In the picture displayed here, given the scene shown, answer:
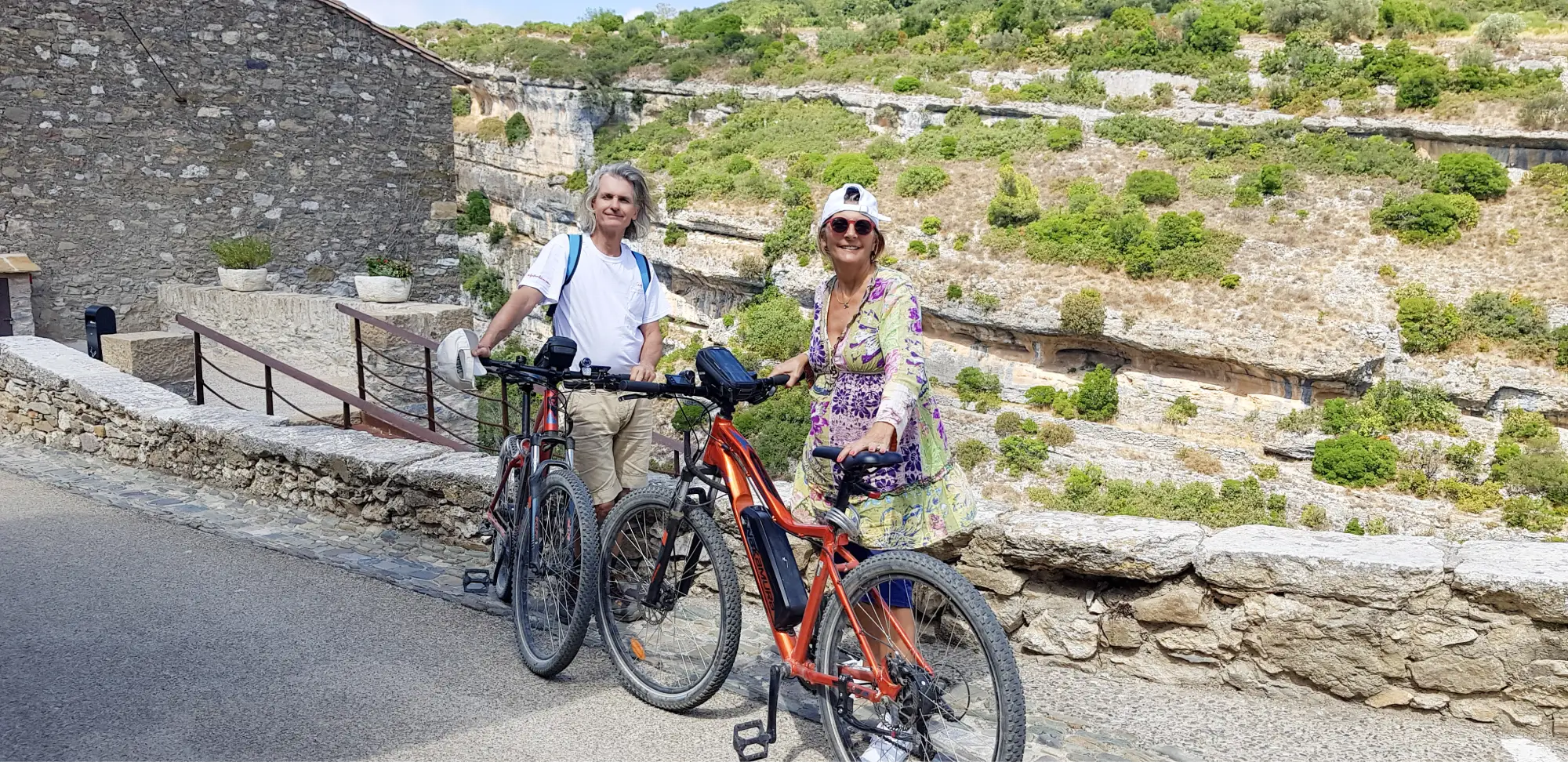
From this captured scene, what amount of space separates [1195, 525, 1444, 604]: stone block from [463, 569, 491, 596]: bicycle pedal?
106 inches

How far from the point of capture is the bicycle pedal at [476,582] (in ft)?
14.1

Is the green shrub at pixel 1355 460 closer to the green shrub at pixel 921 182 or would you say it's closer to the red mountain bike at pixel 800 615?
the green shrub at pixel 921 182

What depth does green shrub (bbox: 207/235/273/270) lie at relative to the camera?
14.5 metres

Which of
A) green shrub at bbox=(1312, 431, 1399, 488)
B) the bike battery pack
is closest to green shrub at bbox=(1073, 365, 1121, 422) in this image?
green shrub at bbox=(1312, 431, 1399, 488)

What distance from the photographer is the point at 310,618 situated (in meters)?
4.11

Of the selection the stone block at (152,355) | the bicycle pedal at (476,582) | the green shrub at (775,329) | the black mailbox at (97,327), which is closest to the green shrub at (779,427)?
the green shrub at (775,329)

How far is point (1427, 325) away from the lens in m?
20.0

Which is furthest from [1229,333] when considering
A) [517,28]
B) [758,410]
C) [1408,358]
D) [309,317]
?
[517,28]

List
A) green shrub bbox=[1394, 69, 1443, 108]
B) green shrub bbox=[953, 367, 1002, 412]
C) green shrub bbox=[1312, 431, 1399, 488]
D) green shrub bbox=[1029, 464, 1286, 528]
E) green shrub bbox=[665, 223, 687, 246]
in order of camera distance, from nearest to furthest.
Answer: green shrub bbox=[1029, 464, 1286, 528] → green shrub bbox=[1312, 431, 1399, 488] → green shrub bbox=[953, 367, 1002, 412] → green shrub bbox=[1394, 69, 1443, 108] → green shrub bbox=[665, 223, 687, 246]

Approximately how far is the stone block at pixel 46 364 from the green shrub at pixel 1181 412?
1807cm

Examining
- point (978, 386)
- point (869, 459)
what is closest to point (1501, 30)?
point (978, 386)

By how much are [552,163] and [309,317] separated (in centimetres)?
1751

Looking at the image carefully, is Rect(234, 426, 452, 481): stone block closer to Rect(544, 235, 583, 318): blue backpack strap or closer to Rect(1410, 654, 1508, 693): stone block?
Rect(544, 235, 583, 318): blue backpack strap

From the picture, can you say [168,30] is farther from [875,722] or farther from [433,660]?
[875,722]
